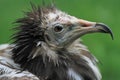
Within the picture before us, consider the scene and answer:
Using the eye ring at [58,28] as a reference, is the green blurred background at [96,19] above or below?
below

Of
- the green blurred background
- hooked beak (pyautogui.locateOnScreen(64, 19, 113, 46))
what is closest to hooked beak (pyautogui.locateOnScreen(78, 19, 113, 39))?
hooked beak (pyautogui.locateOnScreen(64, 19, 113, 46))

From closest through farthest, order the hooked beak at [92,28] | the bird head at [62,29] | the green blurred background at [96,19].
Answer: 1. the hooked beak at [92,28]
2. the bird head at [62,29]
3. the green blurred background at [96,19]

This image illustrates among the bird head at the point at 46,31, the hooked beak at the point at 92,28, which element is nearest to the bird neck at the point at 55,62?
the bird head at the point at 46,31

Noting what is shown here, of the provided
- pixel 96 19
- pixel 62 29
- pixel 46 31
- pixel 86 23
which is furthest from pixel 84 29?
pixel 96 19

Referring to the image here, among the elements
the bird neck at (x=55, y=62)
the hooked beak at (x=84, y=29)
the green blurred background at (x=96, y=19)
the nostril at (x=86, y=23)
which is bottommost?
the green blurred background at (x=96, y=19)

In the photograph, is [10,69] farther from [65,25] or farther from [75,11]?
[75,11]

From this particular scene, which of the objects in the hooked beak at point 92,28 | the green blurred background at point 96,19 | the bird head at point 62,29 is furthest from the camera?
the green blurred background at point 96,19

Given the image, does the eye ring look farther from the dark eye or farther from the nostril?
the nostril

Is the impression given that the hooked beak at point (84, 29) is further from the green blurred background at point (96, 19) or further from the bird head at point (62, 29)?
the green blurred background at point (96, 19)

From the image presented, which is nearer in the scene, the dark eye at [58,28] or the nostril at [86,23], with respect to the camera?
the nostril at [86,23]
